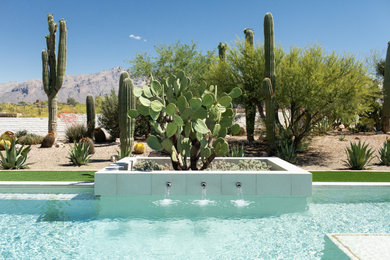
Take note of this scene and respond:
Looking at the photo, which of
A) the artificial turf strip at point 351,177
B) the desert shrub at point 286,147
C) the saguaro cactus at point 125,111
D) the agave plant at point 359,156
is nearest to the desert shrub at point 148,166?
the artificial turf strip at point 351,177

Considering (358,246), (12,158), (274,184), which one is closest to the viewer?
(358,246)

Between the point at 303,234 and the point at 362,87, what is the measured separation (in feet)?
35.6

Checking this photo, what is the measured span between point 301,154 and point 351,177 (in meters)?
5.96

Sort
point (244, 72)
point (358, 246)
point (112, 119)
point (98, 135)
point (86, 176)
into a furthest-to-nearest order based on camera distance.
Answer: point (112, 119)
point (98, 135)
point (244, 72)
point (86, 176)
point (358, 246)

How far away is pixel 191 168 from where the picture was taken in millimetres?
8453

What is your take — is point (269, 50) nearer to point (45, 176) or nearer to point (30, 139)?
point (45, 176)

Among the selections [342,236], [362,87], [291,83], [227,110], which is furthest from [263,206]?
[362,87]

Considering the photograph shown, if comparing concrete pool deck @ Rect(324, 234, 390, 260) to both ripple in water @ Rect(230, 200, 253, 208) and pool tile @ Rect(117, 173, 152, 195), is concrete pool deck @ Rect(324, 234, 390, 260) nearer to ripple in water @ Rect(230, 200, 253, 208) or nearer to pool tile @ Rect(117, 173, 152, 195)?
ripple in water @ Rect(230, 200, 253, 208)

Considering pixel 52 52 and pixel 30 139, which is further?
pixel 52 52

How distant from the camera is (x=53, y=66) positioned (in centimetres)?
1925

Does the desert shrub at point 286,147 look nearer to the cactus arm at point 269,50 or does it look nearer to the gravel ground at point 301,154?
the gravel ground at point 301,154

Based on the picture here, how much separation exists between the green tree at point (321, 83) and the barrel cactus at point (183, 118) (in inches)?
259

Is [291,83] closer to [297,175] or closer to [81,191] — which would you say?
[297,175]

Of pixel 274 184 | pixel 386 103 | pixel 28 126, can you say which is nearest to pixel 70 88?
pixel 28 126
